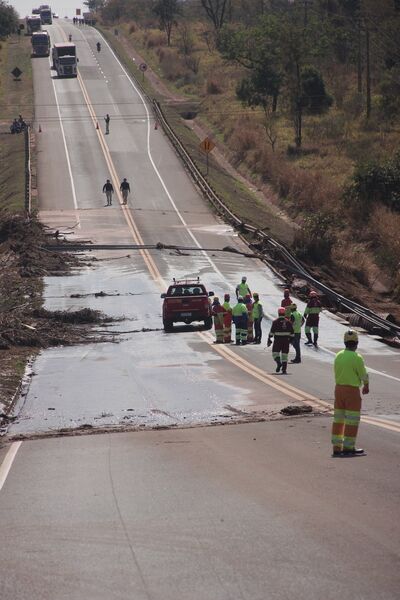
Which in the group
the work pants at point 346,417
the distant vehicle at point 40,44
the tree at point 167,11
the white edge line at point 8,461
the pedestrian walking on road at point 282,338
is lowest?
the pedestrian walking on road at point 282,338

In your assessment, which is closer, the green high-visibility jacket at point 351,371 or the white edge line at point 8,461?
the white edge line at point 8,461

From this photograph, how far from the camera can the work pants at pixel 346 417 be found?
42.2 ft

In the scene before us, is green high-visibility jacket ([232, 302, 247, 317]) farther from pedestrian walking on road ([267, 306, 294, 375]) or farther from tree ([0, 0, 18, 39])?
tree ([0, 0, 18, 39])

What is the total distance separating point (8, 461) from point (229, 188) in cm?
5208

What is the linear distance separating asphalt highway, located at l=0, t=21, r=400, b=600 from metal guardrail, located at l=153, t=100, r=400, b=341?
925mm

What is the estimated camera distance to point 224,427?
634 inches

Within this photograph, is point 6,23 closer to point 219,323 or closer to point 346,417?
point 219,323

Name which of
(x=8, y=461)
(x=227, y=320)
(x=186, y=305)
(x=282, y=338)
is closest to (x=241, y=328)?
(x=227, y=320)

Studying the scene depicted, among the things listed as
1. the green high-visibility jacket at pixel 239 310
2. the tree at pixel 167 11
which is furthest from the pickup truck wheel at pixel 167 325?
the tree at pixel 167 11

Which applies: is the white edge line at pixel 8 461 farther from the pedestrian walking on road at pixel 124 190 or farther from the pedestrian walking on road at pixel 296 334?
the pedestrian walking on road at pixel 124 190

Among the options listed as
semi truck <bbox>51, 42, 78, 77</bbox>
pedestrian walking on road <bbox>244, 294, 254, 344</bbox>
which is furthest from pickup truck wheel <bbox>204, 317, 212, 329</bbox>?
semi truck <bbox>51, 42, 78, 77</bbox>

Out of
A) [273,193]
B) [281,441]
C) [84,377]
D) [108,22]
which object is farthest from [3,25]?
[281,441]

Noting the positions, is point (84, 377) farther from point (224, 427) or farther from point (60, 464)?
point (60, 464)

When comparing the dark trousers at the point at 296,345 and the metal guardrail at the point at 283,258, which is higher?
the dark trousers at the point at 296,345
